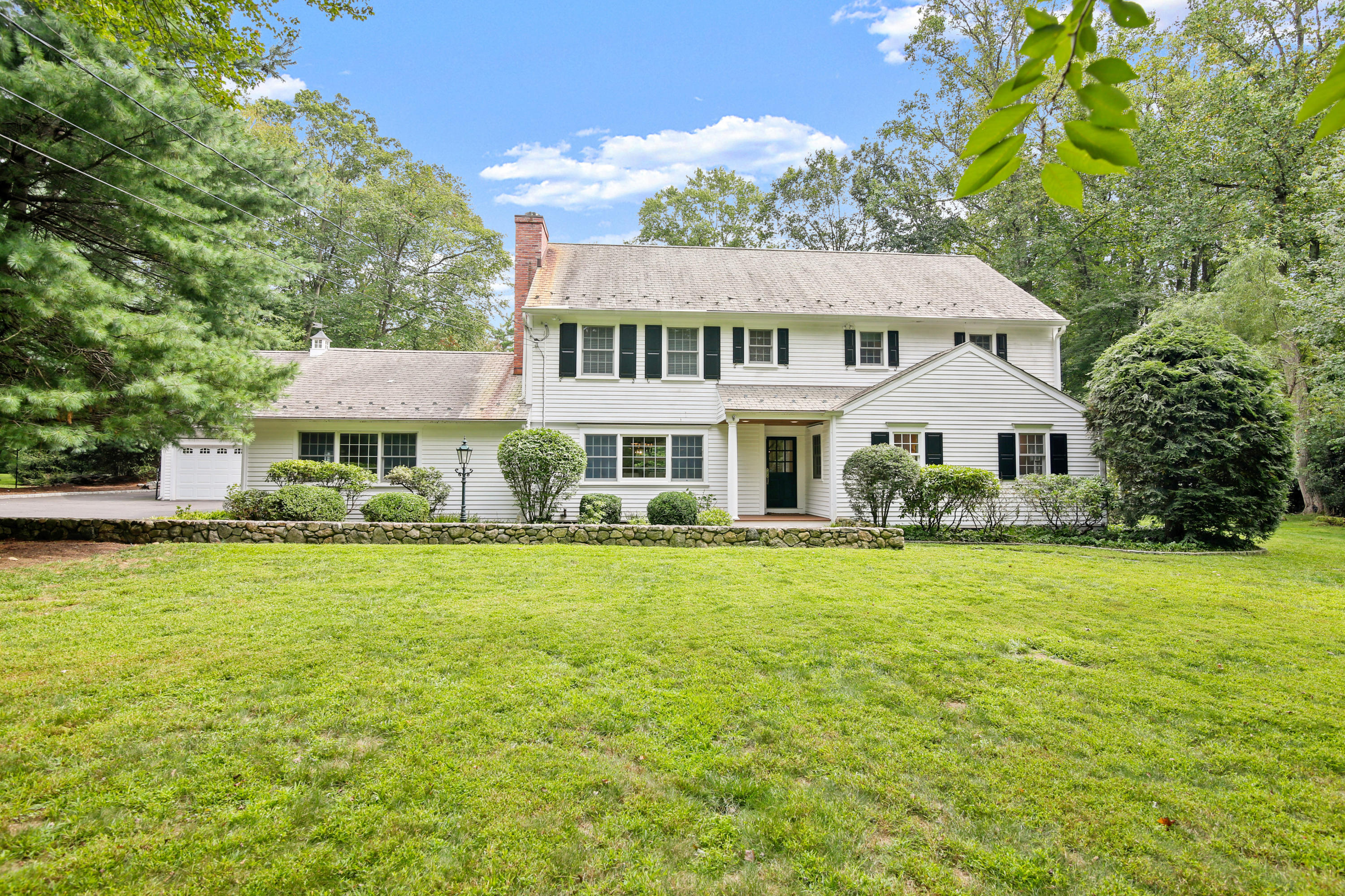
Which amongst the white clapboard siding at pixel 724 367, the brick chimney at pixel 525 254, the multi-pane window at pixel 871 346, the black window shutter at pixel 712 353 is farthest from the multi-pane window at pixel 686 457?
the multi-pane window at pixel 871 346

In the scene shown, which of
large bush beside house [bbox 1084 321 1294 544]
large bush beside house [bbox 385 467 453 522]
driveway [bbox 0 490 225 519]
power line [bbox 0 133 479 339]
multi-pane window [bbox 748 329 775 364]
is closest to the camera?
power line [bbox 0 133 479 339]

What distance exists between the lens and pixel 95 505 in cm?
1680

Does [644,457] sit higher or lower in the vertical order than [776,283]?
lower

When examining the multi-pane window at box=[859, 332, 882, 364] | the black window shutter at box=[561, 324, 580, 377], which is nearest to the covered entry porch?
the multi-pane window at box=[859, 332, 882, 364]

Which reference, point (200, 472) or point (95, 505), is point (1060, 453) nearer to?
point (200, 472)

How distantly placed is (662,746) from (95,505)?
70.5 feet

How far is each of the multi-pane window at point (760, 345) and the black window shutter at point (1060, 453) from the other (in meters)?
6.70

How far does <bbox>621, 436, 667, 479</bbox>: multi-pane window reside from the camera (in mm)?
14133

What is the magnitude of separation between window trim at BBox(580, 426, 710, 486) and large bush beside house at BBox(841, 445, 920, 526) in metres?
3.69

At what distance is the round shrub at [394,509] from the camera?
1180 centimetres

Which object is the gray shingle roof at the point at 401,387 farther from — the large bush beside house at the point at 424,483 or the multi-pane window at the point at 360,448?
the large bush beside house at the point at 424,483

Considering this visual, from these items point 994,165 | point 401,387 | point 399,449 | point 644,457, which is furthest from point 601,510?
point 994,165

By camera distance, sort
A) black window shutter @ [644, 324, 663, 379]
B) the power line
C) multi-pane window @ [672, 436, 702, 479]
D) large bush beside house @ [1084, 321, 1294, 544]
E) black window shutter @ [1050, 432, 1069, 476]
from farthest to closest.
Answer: black window shutter @ [644, 324, 663, 379], multi-pane window @ [672, 436, 702, 479], black window shutter @ [1050, 432, 1069, 476], large bush beside house @ [1084, 321, 1294, 544], the power line

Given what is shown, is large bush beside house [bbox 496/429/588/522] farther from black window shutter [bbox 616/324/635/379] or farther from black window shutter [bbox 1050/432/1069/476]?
black window shutter [bbox 1050/432/1069/476]
